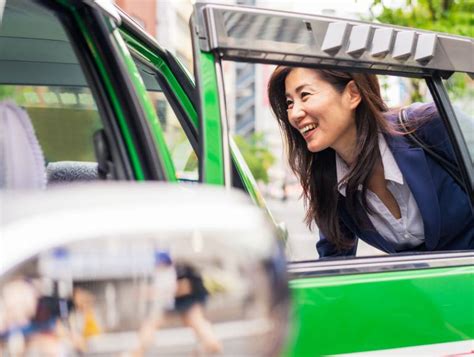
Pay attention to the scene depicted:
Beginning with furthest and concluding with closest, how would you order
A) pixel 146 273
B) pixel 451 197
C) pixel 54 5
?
pixel 451 197, pixel 54 5, pixel 146 273

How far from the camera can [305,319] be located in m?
1.54

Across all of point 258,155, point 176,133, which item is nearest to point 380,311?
A: point 176,133

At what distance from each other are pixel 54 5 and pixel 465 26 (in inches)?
280

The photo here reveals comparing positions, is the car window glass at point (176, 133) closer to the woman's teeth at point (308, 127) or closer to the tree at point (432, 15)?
the woman's teeth at point (308, 127)

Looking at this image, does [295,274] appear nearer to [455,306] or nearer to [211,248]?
[455,306]

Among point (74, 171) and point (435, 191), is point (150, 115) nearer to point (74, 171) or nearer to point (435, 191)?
point (74, 171)

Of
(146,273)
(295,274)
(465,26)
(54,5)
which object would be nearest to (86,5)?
(54,5)

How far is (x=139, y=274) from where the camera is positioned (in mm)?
901

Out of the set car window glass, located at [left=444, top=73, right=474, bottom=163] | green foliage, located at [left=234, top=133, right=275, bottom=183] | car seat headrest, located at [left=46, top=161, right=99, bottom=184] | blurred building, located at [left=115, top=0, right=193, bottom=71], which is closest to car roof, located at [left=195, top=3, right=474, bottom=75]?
car window glass, located at [left=444, top=73, right=474, bottom=163]

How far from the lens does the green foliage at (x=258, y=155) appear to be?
71.8 metres

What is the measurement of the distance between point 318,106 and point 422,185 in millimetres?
418

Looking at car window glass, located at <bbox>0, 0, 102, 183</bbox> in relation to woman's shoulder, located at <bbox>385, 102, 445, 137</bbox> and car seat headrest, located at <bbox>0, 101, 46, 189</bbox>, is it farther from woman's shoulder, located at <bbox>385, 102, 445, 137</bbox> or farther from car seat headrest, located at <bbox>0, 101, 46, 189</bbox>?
woman's shoulder, located at <bbox>385, 102, 445, 137</bbox>

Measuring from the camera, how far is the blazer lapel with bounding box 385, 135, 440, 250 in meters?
2.18

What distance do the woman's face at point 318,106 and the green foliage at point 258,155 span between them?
6723 centimetres
